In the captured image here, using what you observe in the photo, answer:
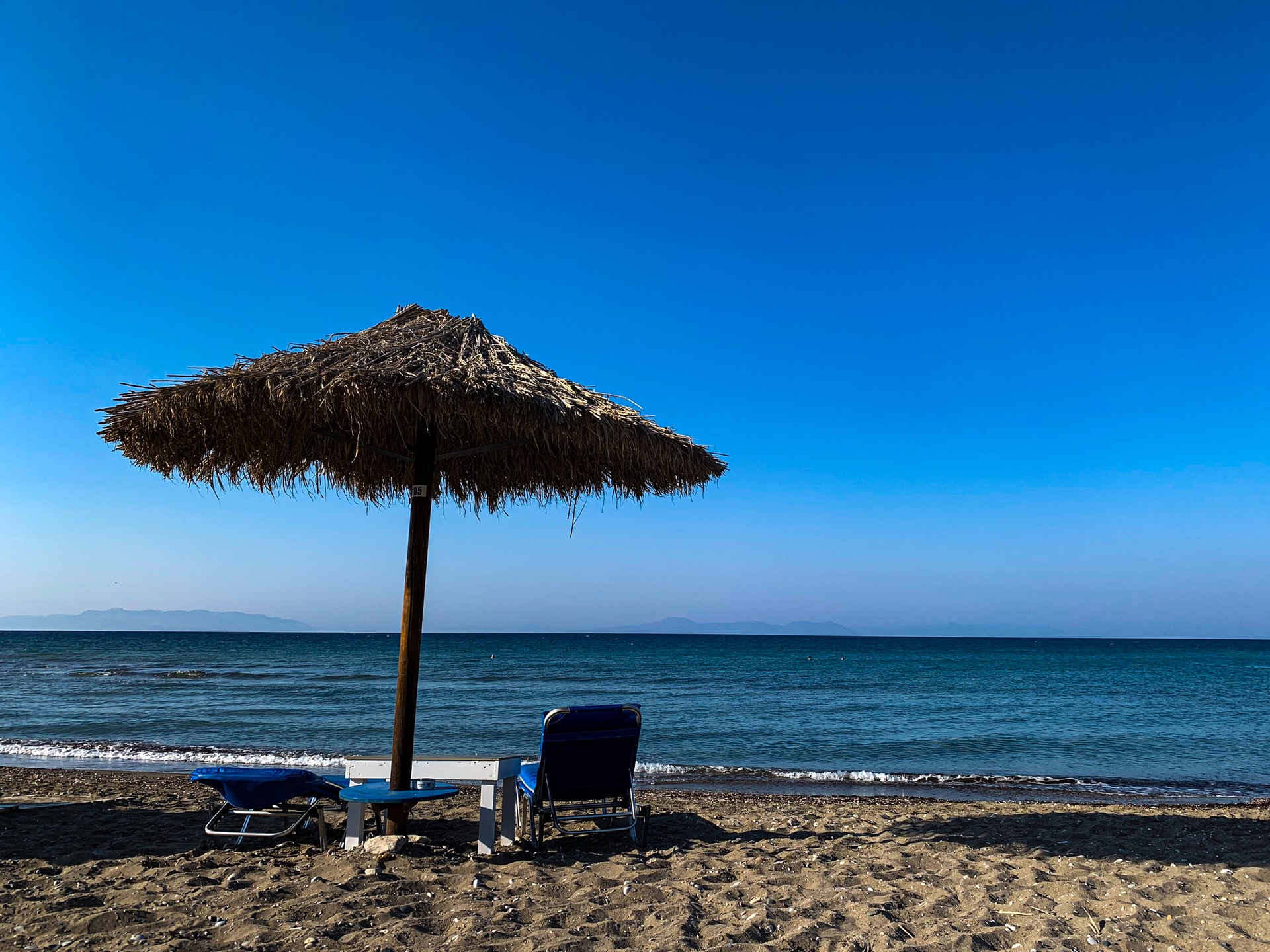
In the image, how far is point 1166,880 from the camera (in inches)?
165

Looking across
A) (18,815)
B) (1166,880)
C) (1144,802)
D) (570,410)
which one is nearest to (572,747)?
(570,410)

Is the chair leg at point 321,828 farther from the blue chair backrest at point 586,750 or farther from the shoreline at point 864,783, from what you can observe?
the shoreline at point 864,783

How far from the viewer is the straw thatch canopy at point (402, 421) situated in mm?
4055

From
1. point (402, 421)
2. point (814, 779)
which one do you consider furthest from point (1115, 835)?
point (402, 421)

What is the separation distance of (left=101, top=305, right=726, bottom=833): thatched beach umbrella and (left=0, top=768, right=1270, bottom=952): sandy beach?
89 cm

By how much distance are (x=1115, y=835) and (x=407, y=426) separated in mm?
5424

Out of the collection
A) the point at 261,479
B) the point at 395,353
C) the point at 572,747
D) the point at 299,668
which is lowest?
the point at 299,668

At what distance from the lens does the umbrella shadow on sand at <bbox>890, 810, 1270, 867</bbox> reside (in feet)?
16.1

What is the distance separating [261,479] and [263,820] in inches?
87.1

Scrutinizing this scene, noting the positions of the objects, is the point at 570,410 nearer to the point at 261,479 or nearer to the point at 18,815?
the point at 261,479

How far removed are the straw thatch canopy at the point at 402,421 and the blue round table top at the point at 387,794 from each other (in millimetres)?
1805

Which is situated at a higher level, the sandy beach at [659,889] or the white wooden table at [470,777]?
the white wooden table at [470,777]

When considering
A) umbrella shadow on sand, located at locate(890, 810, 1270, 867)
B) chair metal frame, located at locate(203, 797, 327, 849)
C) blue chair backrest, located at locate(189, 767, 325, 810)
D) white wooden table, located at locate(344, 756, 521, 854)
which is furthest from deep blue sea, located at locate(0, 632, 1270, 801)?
blue chair backrest, located at locate(189, 767, 325, 810)

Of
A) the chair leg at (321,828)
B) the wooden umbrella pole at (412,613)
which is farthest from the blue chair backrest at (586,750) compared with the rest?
the chair leg at (321,828)
